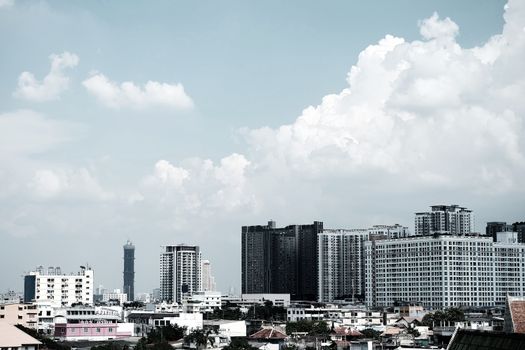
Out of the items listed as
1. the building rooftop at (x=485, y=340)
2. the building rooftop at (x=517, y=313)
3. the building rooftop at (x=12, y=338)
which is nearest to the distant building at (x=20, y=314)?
the building rooftop at (x=12, y=338)

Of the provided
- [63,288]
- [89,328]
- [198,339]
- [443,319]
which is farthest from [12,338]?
[63,288]

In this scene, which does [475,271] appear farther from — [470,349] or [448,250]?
[470,349]

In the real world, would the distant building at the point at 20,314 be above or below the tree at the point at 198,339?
above

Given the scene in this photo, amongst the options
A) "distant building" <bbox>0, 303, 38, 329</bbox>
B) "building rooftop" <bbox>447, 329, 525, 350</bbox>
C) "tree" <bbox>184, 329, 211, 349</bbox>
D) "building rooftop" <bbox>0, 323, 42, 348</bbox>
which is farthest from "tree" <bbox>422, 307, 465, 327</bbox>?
"building rooftop" <bbox>447, 329, 525, 350</bbox>

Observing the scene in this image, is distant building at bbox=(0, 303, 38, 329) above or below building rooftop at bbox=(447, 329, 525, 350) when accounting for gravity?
below

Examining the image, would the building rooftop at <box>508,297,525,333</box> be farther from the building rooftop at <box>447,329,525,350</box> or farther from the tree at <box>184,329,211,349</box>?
the tree at <box>184,329,211,349</box>

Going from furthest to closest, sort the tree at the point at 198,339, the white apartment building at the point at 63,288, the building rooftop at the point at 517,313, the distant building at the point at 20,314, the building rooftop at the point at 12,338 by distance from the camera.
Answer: the white apartment building at the point at 63,288 < the distant building at the point at 20,314 < the tree at the point at 198,339 < the building rooftop at the point at 12,338 < the building rooftop at the point at 517,313

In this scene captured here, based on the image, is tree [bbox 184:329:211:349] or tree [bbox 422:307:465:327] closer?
tree [bbox 184:329:211:349]

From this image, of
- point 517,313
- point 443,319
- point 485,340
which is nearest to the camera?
point 485,340

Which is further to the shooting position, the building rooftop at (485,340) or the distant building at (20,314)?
the distant building at (20,314)

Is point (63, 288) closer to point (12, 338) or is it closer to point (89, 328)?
point (89, 328)

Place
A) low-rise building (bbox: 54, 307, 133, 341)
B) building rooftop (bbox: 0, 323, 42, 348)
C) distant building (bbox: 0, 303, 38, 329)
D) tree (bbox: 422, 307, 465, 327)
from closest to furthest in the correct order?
building rooftop (bbox: 0, 323, 42, 348) → distant building (bbox: 0, 303, 38, 329) → low-rise building (bbox: 54, 307, 133, 341) → tree (bbox: 422, 307, 465, 327)

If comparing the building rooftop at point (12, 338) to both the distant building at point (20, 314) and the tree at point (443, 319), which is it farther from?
the tree at point (443, 319)

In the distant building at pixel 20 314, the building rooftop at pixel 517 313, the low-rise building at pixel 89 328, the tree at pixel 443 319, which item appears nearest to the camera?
the building rooftop at pixel 517 313
